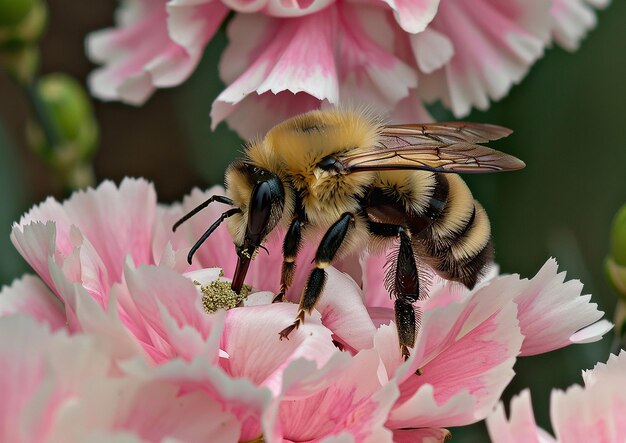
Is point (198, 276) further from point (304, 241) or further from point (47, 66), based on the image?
point (47, 66)

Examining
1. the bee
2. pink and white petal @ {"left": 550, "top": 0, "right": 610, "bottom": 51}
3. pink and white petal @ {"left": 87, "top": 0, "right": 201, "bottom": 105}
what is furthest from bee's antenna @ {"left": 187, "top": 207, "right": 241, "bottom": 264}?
pink and white petal @ {"left": 550, "top": 0, "right": 610, "bottom": 51}

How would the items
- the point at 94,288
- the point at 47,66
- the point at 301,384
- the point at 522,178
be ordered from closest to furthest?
the point at 301,384 → the point at 94,288 → the point at 522,178 → the point at 47,66

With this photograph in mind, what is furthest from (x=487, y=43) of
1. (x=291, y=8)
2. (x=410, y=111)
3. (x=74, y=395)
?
(x=74, y=395)

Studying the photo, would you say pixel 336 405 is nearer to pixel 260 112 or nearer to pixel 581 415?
pixel 581 415

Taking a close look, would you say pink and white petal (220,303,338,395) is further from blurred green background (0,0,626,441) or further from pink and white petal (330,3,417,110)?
blurred green background (0,0,626,441)

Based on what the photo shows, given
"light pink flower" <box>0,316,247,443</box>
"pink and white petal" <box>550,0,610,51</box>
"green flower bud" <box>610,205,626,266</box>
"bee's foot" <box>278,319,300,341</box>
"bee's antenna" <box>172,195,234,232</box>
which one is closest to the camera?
"light pink flower" <box>0,316,247,443</box>

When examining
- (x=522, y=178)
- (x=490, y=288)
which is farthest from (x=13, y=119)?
(x=490, y=288)
